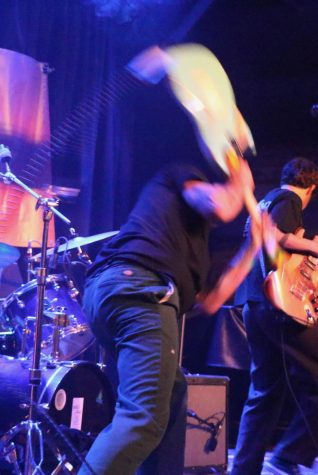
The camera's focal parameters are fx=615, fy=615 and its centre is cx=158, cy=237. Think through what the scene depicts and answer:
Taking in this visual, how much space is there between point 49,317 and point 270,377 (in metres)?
1.32

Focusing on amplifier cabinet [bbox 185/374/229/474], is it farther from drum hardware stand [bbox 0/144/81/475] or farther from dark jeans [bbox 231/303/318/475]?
drum hardware stand [bbox 0/144/81/475]

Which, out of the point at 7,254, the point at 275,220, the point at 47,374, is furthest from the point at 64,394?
the point at 275,220

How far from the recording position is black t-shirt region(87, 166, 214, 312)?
2127 mm

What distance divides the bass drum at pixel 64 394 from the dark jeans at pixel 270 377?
0.90 m

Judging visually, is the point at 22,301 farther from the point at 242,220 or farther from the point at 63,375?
the point at 242,220

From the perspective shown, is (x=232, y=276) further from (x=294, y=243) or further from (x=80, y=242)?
(x=80, y=242)

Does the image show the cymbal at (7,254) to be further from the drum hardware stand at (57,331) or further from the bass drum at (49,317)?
the drum hardware stand at (57,331)

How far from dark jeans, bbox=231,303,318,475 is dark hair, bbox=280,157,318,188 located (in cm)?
75

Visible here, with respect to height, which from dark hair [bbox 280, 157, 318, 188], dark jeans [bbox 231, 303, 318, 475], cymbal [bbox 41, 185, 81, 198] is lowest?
dark jeans [bbox 231, 303, 318, 475]

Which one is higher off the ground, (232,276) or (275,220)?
(275,220)

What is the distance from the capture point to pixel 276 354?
330cm

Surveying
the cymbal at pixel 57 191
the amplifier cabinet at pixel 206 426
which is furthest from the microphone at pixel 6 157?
the amplifier cabinet at pixel 206 426

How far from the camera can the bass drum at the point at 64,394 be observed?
10.6ft

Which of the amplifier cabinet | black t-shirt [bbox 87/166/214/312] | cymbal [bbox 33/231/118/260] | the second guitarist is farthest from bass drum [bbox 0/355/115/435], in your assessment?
black t-shirt [bbox 87/166/214/312]
